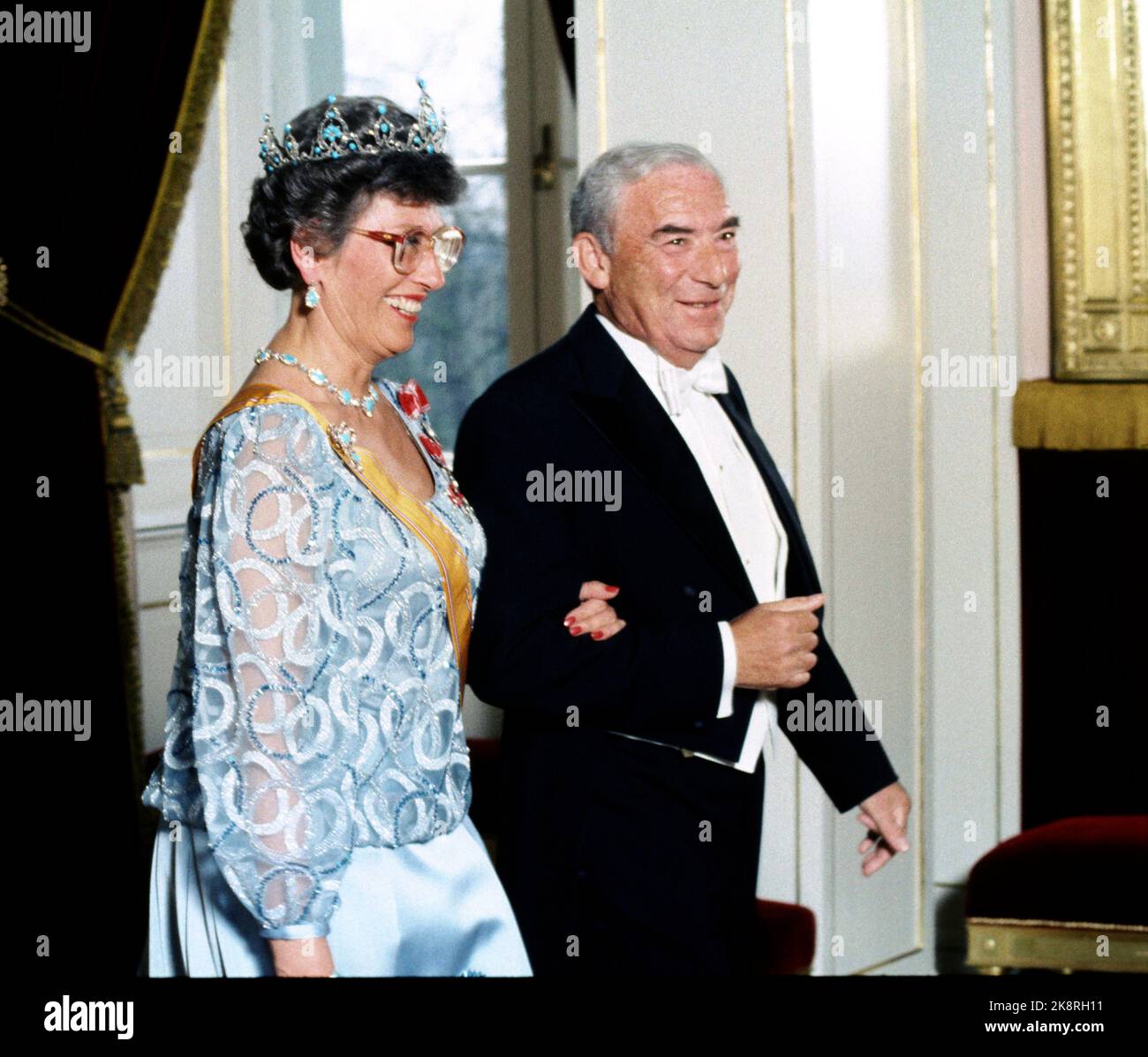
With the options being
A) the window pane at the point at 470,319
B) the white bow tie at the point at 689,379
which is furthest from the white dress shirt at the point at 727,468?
the window pane at the point at 470,319

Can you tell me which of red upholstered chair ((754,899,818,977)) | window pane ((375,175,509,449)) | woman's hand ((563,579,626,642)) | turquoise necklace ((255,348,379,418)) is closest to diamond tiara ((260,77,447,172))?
turquoise necklace ((255,348,379,418))

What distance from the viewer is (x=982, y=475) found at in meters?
3.80

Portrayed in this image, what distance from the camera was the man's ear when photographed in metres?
2.25

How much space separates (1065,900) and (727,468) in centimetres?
140

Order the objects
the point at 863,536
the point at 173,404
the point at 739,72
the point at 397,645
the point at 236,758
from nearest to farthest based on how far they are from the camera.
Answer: the point at 236,758 → the point at 397,645 → the point at 739,72 → the point at 863,536 → the point at 173,404

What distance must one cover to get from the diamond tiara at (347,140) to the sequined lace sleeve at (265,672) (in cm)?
32

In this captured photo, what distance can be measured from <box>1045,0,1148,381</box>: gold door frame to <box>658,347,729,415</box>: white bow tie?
1.68m

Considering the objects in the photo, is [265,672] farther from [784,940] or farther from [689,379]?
[784,940]

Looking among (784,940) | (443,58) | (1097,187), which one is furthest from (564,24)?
(784,940)

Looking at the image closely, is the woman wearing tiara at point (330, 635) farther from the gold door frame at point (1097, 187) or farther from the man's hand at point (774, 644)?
the gold door frame at point (1097, 187)

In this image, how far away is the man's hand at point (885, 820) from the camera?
2.36 metres

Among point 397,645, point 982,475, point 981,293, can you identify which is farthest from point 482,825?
point 397,645

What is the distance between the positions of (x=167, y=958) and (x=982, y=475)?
100 inches

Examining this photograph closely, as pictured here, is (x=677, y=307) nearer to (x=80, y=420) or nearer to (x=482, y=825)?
(x=80, y=420)
